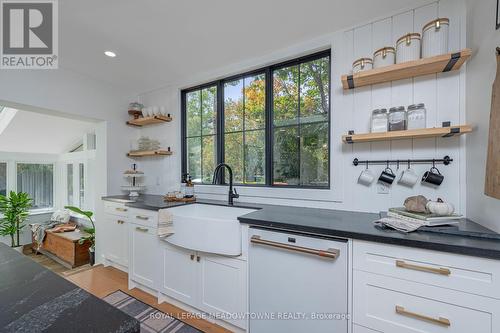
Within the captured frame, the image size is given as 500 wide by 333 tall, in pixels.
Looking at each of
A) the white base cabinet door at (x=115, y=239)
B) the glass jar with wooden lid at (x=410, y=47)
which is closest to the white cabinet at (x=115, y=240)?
the white base cabinet door at (x=115, y=239)

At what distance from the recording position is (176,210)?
212 centimetres

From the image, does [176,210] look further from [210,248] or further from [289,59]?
[289,59]

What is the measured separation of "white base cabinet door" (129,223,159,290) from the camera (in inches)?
83.1

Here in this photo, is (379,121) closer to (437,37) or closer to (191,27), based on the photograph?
(437,37)

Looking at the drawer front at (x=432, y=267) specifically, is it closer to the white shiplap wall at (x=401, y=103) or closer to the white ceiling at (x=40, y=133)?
the white shiplap wall at (x=401, y=103)

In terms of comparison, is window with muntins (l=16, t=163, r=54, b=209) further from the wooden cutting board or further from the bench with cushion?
the wooden cutting board

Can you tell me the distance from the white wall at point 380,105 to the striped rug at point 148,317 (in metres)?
1.27

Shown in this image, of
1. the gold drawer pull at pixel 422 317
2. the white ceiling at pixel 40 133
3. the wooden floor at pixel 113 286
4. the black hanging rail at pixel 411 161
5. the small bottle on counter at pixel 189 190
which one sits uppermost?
the white ceiling at pixel 40 133

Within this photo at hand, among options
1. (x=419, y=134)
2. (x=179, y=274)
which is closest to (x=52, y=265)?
(x=179, y=274)

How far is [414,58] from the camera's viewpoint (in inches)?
57.6

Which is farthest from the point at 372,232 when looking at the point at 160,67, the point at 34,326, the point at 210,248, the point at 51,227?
the point at 51,227

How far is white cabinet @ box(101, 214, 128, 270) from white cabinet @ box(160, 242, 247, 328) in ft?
2.81

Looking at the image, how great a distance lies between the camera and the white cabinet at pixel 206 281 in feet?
5.34

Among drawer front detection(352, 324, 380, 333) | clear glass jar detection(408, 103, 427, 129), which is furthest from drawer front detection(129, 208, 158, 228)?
clear glass jar detection(408, 103, 427, 129)
